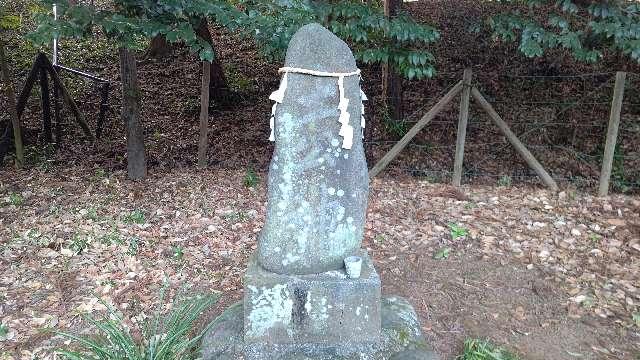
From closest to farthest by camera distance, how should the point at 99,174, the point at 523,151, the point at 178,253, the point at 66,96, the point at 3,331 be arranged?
the point at 3,331, the point at 178,253, the point at 523,151, the point at 99,174, the point at 66,96

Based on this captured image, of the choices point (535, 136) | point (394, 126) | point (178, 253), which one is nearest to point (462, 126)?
point (394, 126)

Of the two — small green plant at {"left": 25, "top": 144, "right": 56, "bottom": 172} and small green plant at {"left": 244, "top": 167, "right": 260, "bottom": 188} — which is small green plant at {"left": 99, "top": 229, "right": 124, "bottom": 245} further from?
small green plant at {"left": 25, "top": 144, "right": 56, "bottom": 172}

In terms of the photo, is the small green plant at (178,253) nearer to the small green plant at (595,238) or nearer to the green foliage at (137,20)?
the green foliage at (137,20)

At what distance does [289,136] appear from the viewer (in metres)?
2.96

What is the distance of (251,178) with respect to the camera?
6488 mm

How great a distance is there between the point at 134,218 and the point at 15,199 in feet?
5.14

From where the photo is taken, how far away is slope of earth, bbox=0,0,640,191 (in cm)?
718

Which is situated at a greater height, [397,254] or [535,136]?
[535,136]

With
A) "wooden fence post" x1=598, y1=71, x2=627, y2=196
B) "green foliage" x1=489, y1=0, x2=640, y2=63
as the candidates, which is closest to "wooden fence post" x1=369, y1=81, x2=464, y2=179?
"green foliage" x1=489, y1=0, x2=640, y2=63

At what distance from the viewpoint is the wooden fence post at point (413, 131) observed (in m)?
6.50

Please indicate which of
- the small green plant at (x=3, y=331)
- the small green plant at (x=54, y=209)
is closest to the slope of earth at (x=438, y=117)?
the small green plant at (x=54, y=209)

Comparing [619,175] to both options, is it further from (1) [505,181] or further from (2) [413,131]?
(2) [413,131]

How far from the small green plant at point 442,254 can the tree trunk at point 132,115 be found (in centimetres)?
388

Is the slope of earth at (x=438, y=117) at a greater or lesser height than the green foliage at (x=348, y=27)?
lesser
